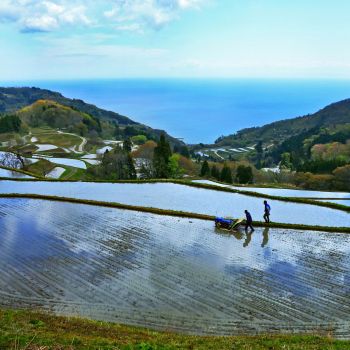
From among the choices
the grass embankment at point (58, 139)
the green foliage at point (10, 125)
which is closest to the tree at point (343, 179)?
the grass embankment at point (58, 139)

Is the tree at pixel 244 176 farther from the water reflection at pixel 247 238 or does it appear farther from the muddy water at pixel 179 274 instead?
the water reflection at pixel 247 238

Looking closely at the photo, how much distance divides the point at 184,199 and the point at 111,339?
16.8m

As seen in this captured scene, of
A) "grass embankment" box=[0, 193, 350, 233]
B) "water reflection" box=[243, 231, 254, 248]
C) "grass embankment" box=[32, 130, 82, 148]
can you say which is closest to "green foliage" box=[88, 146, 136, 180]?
"grass embankment" box=[0, 193, 350, 233]

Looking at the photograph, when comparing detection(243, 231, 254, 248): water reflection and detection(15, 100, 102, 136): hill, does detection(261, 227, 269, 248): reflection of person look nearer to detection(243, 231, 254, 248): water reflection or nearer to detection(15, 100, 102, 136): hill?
detection(243, 231, 254, 248): water reflection

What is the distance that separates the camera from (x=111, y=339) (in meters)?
9.70

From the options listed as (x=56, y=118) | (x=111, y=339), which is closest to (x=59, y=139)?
(x=56, y=118)

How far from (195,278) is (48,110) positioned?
134693 millimetres

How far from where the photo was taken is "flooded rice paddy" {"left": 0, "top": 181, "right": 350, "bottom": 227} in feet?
71.7

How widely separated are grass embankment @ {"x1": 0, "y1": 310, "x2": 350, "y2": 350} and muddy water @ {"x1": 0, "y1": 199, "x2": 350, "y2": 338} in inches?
29.4

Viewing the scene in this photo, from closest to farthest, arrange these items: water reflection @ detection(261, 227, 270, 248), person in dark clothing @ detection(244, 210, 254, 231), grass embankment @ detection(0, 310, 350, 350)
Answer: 1. grass embankment @ detection(0, 310, 350, 350)
2. water reflection @ detection(261, 227, 270, 248)
3. person in dark clothing @ detection(244, 210, 254, 231)

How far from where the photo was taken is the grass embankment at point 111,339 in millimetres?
9172

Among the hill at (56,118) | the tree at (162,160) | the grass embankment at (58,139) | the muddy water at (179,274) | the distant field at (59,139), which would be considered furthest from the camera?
the hill at (56,118)

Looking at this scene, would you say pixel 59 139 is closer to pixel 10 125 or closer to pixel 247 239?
pixel 10 125

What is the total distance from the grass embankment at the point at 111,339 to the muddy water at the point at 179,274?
2.45 ft
